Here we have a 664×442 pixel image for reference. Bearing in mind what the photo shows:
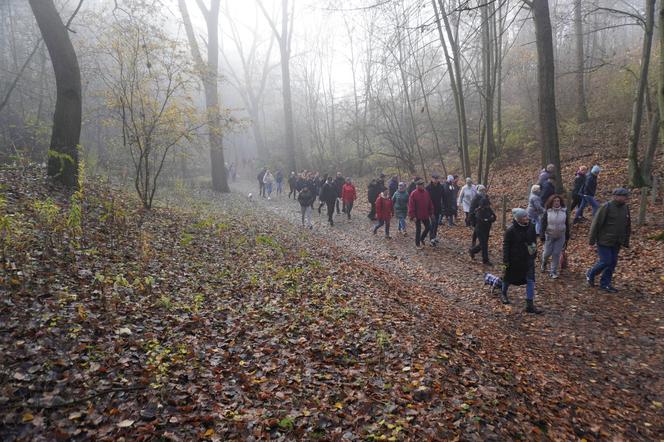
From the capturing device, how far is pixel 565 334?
6180mm

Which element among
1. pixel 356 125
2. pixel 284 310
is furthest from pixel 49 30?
pixel 356 125

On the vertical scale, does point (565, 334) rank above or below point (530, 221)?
below

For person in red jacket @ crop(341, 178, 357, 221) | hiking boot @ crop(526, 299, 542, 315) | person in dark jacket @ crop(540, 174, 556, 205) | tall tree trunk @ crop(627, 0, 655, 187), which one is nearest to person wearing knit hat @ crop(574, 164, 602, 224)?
person in dark jacket @ crop(540, 174, 556, 205)

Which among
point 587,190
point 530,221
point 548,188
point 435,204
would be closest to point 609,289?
point 530,221

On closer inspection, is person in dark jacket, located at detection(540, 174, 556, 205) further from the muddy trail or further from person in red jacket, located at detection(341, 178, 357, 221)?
person in red jacket, located at detection(341, 178, 357, 221)

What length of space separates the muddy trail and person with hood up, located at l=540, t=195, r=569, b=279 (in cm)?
56

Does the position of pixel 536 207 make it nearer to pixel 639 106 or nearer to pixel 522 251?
pixel 522 251

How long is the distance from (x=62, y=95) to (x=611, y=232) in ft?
43.5

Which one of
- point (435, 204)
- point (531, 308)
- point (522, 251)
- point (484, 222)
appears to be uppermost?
point (435, 204)

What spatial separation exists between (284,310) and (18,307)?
3.38m

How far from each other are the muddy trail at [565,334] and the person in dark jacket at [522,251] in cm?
59

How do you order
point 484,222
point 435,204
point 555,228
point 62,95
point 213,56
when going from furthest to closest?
point 213,56 < point 435,204 < point 62,95 < point 484,222 < point 555,228

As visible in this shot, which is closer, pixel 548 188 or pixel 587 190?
pixel 548 188

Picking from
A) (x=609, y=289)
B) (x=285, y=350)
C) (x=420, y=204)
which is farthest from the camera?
(x=420, y=204)
